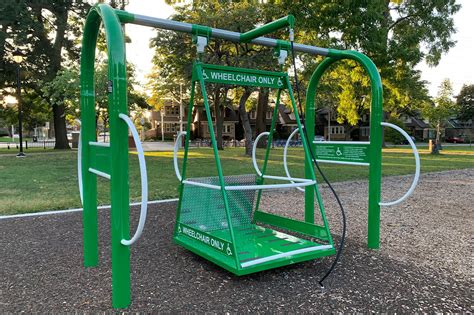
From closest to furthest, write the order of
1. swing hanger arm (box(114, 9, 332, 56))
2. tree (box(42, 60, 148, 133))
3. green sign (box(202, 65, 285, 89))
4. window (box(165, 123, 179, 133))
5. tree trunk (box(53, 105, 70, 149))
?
swing hanger arm (box(114, 9, 332, 56))
green sign (box(202, 65, 285, 89))
tree (box(42, 60, 148, 133))
tree trunk (box(53, 105, 70, 149))
window (box(165, 123, 179, 133))

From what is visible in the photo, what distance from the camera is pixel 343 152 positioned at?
14.4 ft

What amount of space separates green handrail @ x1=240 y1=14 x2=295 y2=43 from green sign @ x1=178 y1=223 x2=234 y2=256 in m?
2.11

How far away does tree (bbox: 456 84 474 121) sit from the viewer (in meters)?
60.9

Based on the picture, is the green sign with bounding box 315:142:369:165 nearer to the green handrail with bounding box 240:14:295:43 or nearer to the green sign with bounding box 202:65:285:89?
the green sign with bounding box 202:65:285:89

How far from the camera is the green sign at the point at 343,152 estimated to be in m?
4.21

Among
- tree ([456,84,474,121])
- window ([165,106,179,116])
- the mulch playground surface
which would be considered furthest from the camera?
tree ([456,84,474,121])

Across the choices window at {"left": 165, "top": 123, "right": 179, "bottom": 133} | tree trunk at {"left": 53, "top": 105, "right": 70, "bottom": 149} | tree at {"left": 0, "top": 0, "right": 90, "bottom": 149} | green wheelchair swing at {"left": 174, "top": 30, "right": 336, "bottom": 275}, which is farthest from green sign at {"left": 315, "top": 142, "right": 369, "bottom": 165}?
window at {"left": 165, "top": 123, "right": 179, "bottom": 133}

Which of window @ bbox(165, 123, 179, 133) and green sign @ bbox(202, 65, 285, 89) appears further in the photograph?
window @ bbox(165, 123, 179, 133)

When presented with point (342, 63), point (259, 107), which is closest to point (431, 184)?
point (342, 63)

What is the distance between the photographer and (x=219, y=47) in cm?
1694

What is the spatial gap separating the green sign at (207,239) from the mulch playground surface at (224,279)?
0.23 metres

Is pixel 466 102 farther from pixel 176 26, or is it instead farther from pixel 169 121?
pixel 176 26

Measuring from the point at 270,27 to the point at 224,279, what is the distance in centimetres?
252

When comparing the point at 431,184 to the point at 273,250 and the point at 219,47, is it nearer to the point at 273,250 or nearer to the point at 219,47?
the point at 273,250
